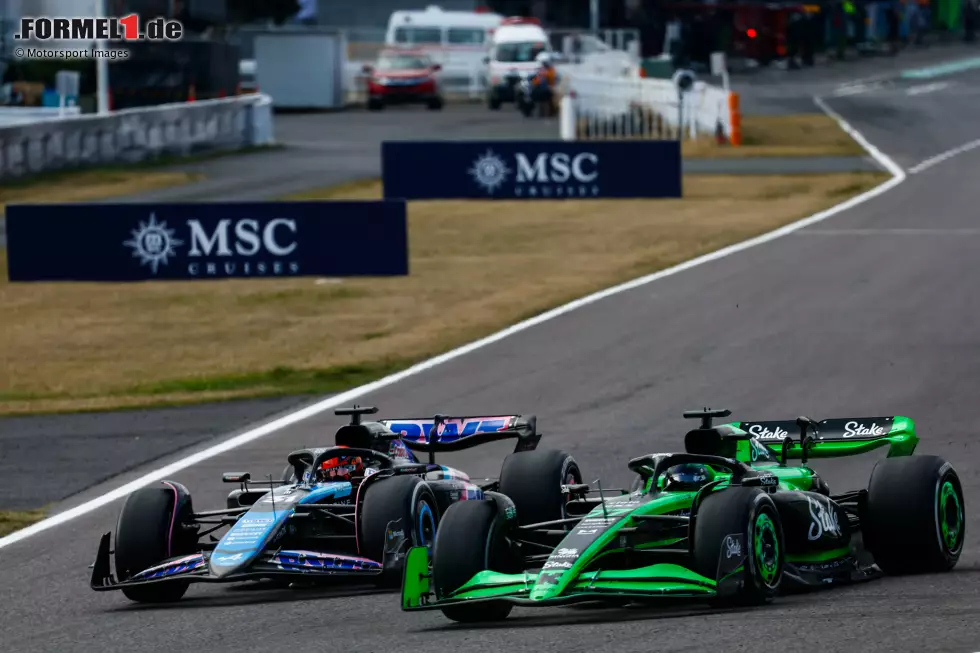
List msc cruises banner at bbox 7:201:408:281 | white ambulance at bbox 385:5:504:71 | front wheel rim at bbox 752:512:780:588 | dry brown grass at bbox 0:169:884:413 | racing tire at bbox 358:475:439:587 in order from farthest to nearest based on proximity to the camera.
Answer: white ambulance at bbox 385:5:504:71, msc cruises banner at bbox 7:201:408:281, dry brown grass at bbox 0:169:884:413, racing tire at bbox 358:475:439:587, front wheel rim at bbox 752:512:780:588

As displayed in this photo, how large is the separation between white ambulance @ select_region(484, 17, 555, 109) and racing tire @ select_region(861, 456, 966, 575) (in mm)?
49016

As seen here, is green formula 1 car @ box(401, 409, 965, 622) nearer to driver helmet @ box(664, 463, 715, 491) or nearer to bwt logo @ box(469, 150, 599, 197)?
driver helmet @ box(664, 463, 715, 491)

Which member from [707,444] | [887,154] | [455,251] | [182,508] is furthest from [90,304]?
[887,154]

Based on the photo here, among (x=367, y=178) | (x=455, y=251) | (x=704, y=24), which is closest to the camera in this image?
(x=455, y=251)

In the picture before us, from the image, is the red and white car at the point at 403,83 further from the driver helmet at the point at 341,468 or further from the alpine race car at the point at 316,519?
the driver helmet at the point at 341,468

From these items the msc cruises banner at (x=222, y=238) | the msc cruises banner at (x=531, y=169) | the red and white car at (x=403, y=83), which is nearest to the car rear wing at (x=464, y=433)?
the msc cruises banner at (x=222, y=238)

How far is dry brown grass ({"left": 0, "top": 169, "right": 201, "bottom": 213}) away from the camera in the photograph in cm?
3728

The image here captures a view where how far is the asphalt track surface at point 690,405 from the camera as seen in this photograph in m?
8.69

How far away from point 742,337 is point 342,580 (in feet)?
33.9

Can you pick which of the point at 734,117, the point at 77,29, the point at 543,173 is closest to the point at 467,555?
the point at 543,173

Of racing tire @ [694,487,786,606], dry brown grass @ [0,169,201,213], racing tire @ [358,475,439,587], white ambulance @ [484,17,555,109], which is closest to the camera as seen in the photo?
racing tire @ [694,487,786,606]

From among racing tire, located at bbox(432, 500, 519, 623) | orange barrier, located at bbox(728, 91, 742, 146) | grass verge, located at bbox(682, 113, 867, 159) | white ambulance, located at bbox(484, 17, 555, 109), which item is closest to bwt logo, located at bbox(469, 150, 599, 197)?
grass verge, located at bbox(682, 113, 867, 159)

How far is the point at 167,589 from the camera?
10445 mm

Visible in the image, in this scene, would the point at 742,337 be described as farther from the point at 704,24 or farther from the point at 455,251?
the point at 704,24
